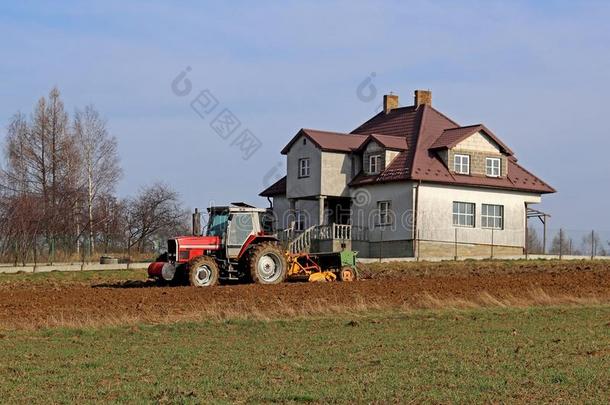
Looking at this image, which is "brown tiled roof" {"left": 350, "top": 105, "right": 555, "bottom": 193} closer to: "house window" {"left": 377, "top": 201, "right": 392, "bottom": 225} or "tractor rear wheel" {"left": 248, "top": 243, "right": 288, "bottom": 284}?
"house window" {"left": 377, "top": 201, "right": 392, "bottom": 225}

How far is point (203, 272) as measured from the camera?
3180cm

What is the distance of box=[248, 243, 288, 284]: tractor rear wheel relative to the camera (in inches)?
1264

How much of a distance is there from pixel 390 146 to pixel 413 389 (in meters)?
39.7

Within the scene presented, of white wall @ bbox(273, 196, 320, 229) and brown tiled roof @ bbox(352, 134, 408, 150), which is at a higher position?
brown tiled roof @ bbox(352, 134, 408, 150)

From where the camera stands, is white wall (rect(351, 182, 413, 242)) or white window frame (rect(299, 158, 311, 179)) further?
white window frame (rect(299, 158, 311, 179))

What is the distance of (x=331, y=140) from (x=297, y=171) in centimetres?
262

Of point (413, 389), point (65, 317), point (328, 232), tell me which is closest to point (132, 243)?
point (328, 232)

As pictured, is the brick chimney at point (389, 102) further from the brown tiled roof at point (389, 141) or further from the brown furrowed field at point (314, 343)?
the brown furrowed field at point (314, 343)

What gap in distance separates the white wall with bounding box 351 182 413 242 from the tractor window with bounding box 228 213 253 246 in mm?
19304

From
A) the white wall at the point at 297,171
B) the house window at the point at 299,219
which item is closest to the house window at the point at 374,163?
the white wall at the point at 297,171

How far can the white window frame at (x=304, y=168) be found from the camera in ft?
177

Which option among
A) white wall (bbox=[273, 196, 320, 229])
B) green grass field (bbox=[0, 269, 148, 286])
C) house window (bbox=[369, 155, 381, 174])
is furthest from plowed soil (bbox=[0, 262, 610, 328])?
white wall (bbox=[273, 196, 320, 229])

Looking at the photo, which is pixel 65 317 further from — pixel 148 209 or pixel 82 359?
pixel 148 209

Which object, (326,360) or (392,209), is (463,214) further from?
(326,360)
